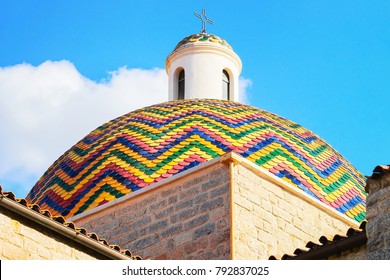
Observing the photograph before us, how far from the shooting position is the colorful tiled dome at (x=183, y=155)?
13953 mm

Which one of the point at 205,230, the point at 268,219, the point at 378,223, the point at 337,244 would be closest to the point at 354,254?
the point at 337,244

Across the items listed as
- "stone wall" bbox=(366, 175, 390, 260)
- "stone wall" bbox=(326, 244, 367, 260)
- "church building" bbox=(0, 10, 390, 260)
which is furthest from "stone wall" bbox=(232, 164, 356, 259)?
"stone wall" bbox=(366, 175, 390, 260)

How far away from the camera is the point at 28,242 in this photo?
8508mm

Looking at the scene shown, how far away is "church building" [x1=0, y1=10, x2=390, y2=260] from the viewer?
38.4 feet

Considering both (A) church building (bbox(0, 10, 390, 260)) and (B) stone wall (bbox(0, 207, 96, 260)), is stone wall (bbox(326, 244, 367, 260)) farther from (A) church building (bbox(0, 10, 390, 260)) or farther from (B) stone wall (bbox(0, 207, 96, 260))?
(B) stone wall (bbox(0, 207, 96, 260))

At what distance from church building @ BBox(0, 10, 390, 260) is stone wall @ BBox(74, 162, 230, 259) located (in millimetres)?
13

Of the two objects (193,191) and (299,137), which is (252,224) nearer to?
(193,191)

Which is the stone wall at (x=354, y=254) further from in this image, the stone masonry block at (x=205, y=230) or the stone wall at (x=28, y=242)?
the stone masonry block at (x=205, y=230)

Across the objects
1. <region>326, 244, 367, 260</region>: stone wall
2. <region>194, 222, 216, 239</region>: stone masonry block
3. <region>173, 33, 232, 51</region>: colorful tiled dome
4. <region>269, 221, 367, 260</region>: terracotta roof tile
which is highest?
<region>173, 33, 232, 51</region>: colorful tiled dome

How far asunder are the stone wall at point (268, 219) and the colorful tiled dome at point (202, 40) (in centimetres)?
603

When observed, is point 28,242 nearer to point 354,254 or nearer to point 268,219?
point 354,254

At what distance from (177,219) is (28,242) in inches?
147

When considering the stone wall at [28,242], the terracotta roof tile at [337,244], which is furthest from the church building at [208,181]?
the stone wall at [28,242]

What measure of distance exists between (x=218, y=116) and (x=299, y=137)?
1.11 m
